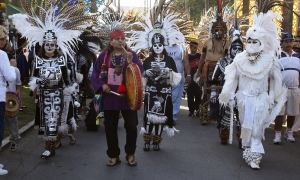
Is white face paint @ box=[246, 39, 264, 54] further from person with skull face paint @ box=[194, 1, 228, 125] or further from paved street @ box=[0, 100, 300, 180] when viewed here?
person with skull face paint @ box=[194, 1, 228, 125]

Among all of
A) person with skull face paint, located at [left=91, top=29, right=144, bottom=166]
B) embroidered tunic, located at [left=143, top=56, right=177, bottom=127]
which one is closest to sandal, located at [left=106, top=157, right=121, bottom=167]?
person with skull face paint, located at [left=91, top=29, right=144, bottom=166]

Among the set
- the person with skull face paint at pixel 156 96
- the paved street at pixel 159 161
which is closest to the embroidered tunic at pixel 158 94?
the person with skull face paint at pixel 156 96

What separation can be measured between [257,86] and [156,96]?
5.89ft

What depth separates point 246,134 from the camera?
690cm

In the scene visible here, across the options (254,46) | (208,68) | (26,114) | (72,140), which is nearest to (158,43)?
(254,46)

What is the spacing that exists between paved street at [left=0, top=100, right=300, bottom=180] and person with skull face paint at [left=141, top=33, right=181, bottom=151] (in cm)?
30

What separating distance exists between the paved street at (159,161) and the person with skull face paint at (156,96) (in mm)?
302

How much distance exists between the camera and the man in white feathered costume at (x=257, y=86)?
686 centimetres

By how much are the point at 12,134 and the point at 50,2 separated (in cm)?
219

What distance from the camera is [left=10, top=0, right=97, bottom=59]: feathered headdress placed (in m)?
7.44

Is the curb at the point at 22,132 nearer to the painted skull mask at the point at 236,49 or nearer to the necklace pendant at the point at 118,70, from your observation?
the necklace pendant at the point at 118,70

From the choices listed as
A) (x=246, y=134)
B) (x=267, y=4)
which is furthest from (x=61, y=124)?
(x=267, y=4)

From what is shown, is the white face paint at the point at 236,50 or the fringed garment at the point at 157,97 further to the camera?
the white face paint at the point at 236,50

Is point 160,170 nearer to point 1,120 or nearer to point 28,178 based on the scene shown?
point 28,178
